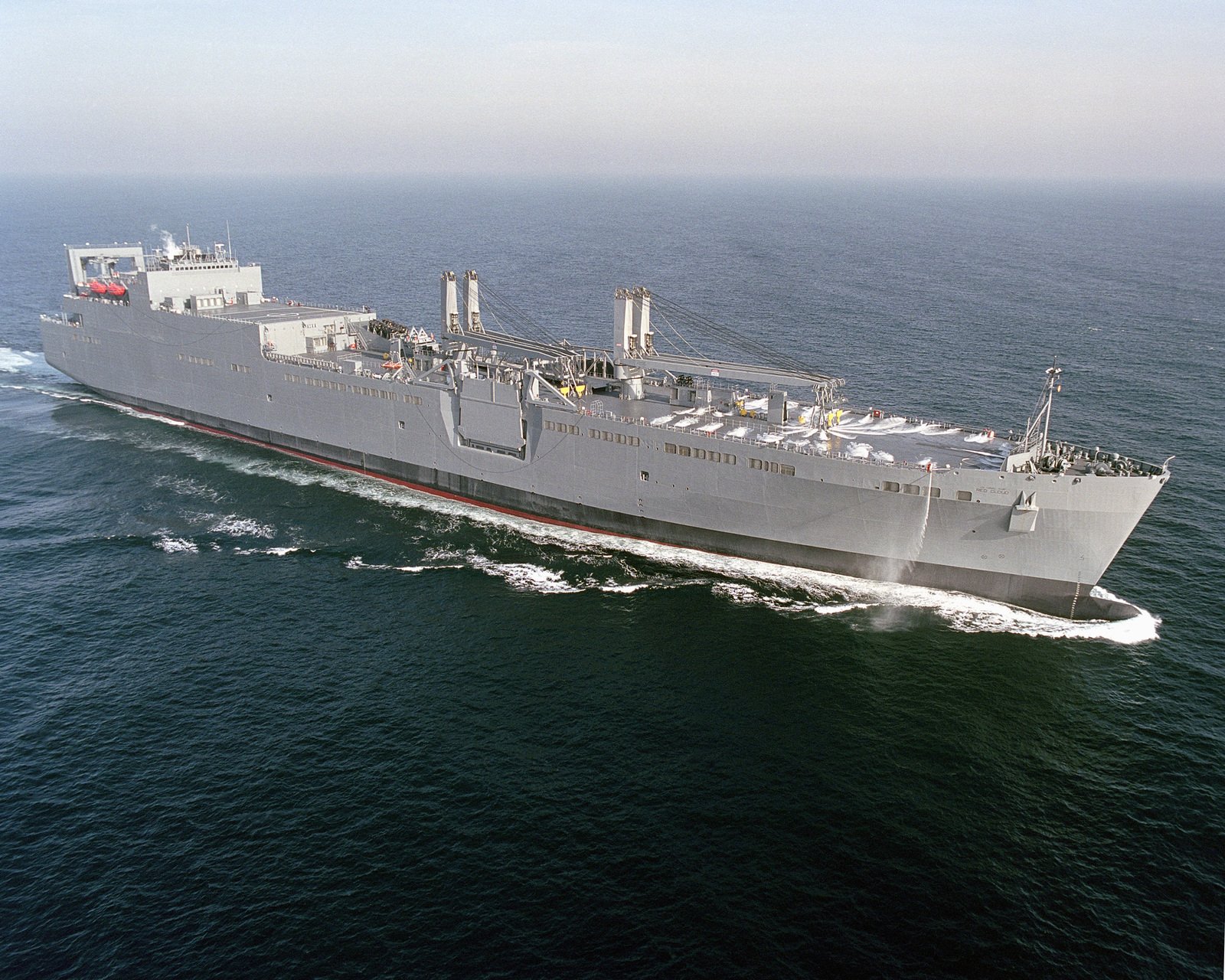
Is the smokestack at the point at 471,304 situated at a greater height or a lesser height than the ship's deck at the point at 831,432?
greater

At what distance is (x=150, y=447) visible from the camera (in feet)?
166

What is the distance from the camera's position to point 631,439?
37.9m

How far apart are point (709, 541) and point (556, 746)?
14967 millimetres

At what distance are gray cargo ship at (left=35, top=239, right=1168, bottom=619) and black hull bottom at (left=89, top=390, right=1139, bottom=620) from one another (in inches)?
3.7

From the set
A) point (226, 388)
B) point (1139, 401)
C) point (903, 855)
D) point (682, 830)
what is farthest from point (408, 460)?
point (1139, 401)

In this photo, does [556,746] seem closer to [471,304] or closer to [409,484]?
[409,484]

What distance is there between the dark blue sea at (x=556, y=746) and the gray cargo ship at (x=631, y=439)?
1.88 meters

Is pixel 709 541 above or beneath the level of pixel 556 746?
above

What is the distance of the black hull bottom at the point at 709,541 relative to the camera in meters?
32.4

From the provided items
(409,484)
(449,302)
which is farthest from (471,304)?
(409,484)

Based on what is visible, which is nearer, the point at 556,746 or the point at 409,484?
the point at 556,746

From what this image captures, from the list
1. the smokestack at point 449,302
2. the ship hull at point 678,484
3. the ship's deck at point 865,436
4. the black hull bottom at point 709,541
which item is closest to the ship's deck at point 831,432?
the ship's deck at point 865,436

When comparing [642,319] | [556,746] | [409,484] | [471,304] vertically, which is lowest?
[409,484]

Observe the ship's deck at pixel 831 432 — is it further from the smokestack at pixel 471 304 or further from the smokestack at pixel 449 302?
the smokestack at pixel 449 302
